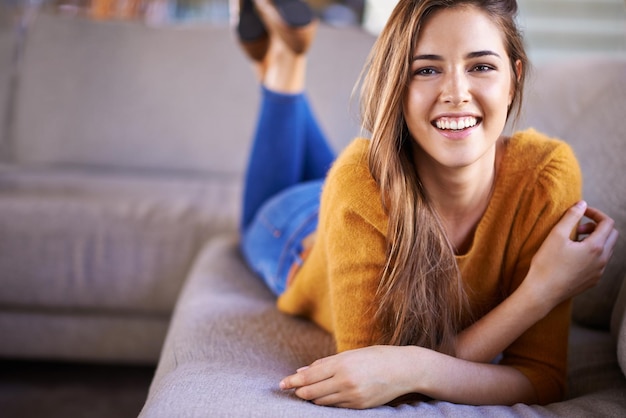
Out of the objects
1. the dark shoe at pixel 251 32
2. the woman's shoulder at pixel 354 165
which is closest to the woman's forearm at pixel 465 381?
the woman's shoulder at pixel 354 165

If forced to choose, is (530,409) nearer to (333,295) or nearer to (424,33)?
(333,295)

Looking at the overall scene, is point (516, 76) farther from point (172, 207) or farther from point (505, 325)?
point (172, 207)

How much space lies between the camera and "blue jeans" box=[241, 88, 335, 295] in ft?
4.58

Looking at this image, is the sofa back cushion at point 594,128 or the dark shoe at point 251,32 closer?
the sofa back cushion at point 594,128

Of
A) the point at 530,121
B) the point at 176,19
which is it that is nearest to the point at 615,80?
the point at 530,121

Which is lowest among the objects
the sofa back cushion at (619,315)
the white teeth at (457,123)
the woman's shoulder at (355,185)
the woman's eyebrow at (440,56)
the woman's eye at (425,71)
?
the sofa back cushion at (619,315)

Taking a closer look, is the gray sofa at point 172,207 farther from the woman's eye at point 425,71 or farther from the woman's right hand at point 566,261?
the woman's eye at point 425,71

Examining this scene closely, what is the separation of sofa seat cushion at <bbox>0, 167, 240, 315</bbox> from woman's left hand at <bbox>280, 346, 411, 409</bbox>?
900 millimetres

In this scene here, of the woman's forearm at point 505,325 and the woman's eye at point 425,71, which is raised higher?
the woman's eye at point 425,71

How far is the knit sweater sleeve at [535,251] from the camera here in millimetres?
955

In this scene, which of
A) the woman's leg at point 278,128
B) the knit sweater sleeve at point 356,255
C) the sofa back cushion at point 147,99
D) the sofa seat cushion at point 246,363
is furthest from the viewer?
the sofa back cushion at point 147,99

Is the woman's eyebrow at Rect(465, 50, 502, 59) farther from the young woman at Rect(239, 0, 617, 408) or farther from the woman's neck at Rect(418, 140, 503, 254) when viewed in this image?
the woman's neck at Rect(418, 140, 503, 254)

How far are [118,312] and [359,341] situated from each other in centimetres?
94

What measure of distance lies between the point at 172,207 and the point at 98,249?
8.2 inches
